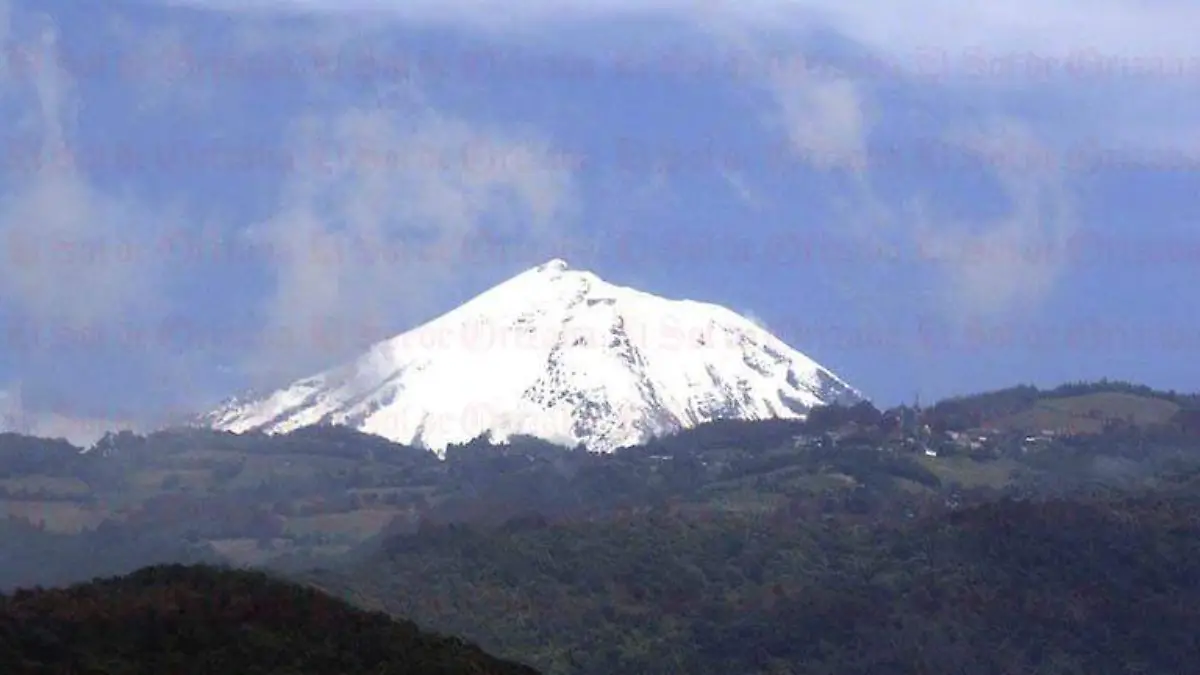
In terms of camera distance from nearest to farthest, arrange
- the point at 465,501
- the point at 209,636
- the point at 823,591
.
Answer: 1. the point at 209,636
2. the point at 823,591
3. the point at 465,501

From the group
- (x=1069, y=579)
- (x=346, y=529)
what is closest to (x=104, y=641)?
(x=1069, y=579)

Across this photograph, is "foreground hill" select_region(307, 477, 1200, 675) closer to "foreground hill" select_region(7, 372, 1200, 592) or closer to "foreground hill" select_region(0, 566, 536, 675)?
"foreground hill" select_region(7, 372, 1200, 592)

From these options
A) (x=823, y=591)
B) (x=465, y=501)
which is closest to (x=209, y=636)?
(x=823, y=591)

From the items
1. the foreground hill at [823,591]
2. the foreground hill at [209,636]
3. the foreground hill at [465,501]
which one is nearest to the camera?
the foreground hill at [209,636]

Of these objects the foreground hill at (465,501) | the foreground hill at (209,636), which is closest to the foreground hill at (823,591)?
the foreground hill at (465,501)

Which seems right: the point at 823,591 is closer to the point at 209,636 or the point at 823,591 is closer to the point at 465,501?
the point at 209,636

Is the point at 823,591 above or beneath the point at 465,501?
beneath

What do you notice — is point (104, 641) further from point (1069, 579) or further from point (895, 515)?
point (895, 515)

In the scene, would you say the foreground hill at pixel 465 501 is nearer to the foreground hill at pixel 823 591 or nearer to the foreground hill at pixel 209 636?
the foreground hill at pixel 823 591
